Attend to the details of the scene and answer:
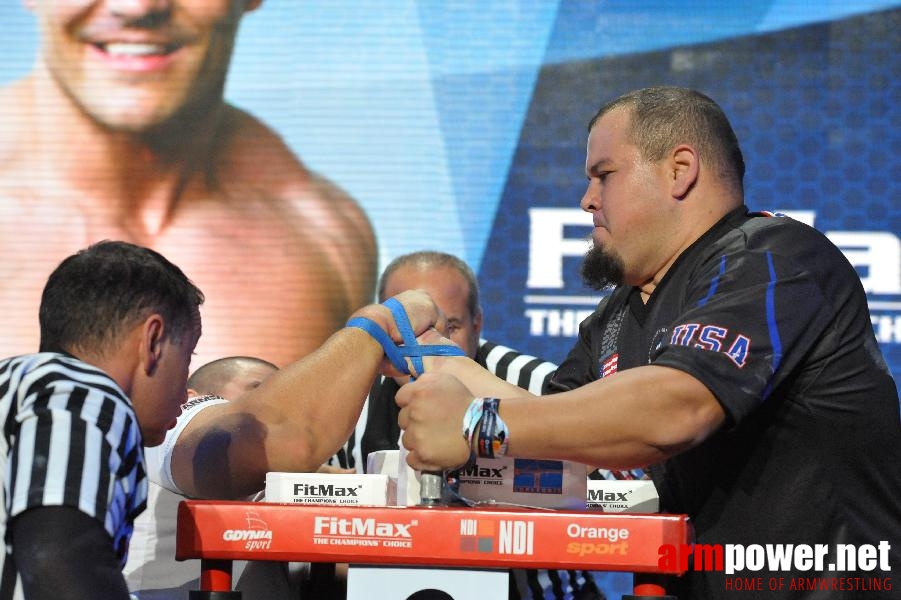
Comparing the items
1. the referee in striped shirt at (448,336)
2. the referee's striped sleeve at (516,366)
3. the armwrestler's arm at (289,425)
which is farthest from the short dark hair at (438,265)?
the armwrestler's arm at (289,425)

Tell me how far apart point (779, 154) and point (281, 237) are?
1746 millimetres

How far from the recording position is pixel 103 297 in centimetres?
156

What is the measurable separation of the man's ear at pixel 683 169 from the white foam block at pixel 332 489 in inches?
27.4

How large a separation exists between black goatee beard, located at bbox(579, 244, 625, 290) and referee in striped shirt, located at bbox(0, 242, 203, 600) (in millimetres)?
690

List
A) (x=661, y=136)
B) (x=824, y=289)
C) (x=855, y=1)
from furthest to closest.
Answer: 1. (x=855, y=1)
2. (x=661, y=136)
3. (x=824, y=289)

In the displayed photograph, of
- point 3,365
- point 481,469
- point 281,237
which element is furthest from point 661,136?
point 281,237

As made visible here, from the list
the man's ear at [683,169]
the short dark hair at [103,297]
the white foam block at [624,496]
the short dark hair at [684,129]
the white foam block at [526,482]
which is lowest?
the white foam block at [624,496]

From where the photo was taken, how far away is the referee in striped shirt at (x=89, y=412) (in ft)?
4.19

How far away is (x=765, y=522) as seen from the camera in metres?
1.54

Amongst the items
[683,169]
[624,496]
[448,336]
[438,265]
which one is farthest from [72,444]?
[438,265]

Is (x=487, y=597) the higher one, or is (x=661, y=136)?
(x=661, y=136)

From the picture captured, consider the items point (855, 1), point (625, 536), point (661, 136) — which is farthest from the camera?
point (855, 1)

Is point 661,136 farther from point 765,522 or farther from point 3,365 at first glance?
point 3,365

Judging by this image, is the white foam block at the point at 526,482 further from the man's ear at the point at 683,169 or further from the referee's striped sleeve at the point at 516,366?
the referee's striped sleeve at the point at 516,366
